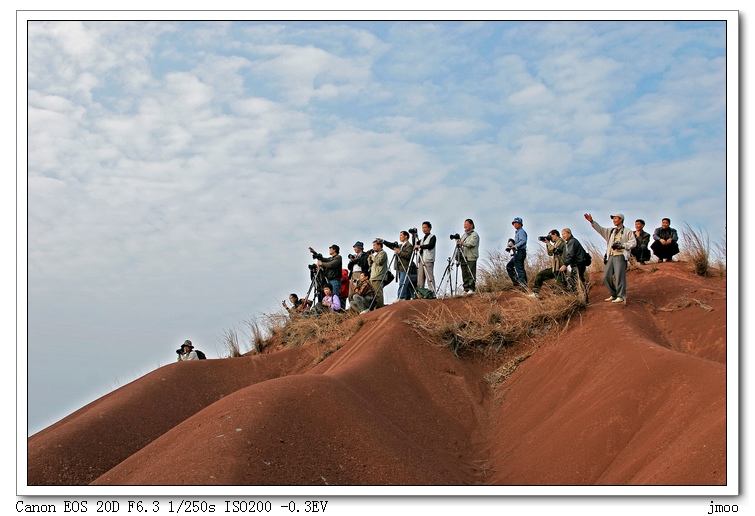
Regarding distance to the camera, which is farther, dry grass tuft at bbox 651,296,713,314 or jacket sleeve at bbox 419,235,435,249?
jacket sleeve at bbox 419,235,435,249

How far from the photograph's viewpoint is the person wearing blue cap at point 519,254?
17.4 metres

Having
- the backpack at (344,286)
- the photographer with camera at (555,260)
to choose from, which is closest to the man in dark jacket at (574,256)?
the photographer with camera at (555,260)

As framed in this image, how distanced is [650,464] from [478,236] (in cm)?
853

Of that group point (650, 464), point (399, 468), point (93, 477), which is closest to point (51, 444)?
point (93, 477)

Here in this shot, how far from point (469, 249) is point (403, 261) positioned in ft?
5.23

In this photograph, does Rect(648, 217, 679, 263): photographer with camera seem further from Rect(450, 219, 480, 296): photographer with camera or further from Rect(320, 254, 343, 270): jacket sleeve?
Rect(320, 254, 343, 270): jacket sleeve

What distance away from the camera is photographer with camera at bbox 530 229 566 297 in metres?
16.5

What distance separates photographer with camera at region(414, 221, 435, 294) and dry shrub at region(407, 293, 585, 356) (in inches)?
56.0

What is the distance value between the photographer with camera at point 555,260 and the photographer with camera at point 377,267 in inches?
130

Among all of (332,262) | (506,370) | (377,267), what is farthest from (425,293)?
(506,370)

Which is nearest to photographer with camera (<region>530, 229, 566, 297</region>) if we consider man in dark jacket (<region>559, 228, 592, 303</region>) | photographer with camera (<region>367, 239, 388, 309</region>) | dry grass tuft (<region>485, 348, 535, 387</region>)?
man in dark jacket (<region>559, 228, 592, 303</region>)

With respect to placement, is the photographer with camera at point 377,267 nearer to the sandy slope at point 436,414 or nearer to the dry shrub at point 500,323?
the sandy slope at point 436,414

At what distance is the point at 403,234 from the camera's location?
60.1ft
